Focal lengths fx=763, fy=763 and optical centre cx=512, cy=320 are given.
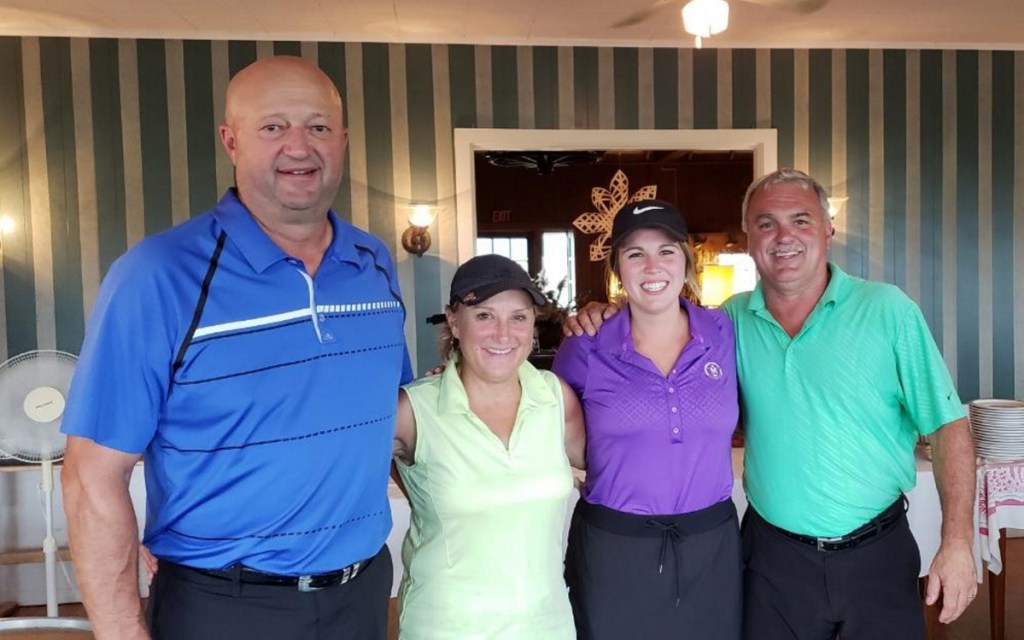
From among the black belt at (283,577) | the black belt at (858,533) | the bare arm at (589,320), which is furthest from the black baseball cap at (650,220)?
the black belt at (283,577)

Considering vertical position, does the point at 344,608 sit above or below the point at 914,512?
above

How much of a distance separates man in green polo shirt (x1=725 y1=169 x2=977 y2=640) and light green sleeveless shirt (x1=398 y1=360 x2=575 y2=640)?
588 millimetres

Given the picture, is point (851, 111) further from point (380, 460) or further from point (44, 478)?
point (44, 478)

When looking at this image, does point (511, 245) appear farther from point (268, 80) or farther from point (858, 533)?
point (268, 80)

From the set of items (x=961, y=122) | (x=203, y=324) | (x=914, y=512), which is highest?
(x=961, y=122)

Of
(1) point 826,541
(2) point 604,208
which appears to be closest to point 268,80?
(1) point 826,541

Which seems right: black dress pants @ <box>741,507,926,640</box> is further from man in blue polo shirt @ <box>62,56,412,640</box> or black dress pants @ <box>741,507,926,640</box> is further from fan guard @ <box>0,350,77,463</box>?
fan guard @ <box>0,350,77,463</box>

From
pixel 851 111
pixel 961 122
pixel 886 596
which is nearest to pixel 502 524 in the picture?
pixel 886 596

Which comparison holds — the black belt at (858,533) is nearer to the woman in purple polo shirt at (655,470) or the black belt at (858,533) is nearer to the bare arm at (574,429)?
the woman in purple polo shirt at (655,470)

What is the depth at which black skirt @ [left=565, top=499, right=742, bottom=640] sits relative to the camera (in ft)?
5.94

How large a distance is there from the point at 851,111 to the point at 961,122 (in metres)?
0.84

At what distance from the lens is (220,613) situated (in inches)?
56.8

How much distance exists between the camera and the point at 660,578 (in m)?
1.81

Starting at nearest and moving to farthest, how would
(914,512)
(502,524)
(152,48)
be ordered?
(502,524)
(914,512)
(152,48)
